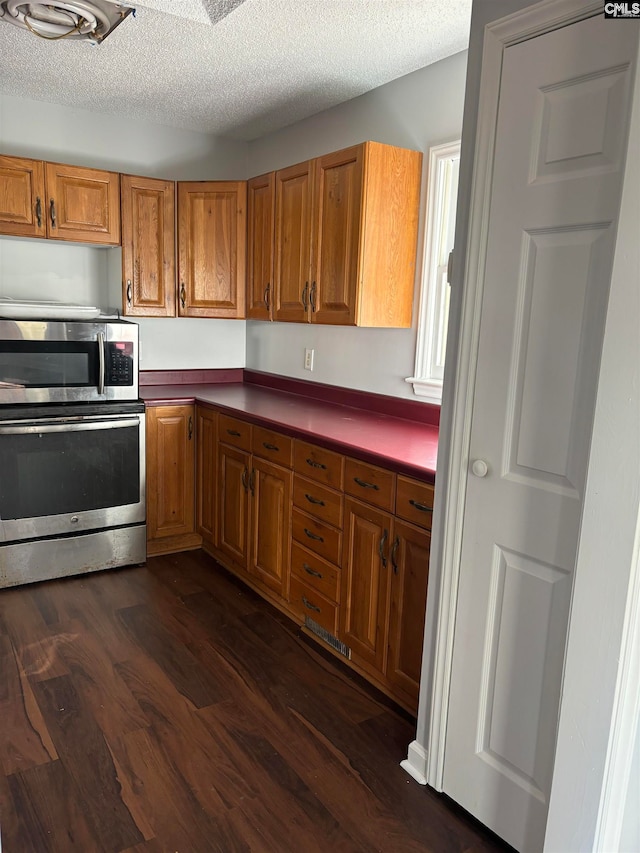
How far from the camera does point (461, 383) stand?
5.47 ft

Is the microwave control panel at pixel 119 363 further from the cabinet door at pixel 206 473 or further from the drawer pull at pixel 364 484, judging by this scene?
the drawer pull at pixel 364 484

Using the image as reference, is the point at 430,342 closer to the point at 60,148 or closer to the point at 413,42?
the point at 413,42

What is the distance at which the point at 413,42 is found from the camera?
8.13ft

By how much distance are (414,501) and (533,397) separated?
2.13 ft

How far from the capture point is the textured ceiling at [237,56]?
226cm

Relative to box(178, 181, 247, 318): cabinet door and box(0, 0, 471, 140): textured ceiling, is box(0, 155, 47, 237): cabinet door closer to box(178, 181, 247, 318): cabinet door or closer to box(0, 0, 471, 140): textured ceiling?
box(0, 0, 471, 140): textured ceiling

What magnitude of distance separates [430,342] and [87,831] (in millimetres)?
2131

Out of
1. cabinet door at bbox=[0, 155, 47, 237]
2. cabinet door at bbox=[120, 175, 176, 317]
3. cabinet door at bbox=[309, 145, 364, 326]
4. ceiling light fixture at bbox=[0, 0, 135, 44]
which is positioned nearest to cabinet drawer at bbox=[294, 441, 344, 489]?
cabinet door at bbox=[309, 145, 364, 326]

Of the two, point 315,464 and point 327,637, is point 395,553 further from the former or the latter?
point 327,637

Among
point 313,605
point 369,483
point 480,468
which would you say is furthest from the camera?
point 313,605

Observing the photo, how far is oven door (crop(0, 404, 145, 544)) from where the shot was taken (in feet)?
9.84

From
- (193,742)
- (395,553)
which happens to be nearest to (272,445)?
(395,553)

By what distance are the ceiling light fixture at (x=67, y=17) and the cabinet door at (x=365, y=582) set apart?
75.0 inches

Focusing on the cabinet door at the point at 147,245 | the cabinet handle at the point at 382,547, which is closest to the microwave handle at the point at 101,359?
the cabinet door at the point at 147,245
